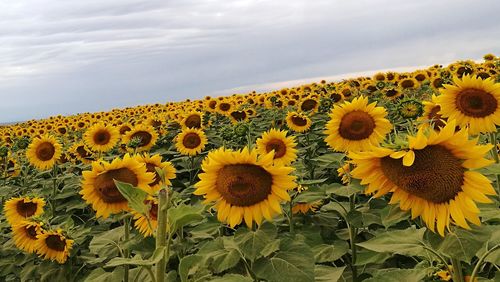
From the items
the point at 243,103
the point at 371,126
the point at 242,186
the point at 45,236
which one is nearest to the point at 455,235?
the point at 242,186

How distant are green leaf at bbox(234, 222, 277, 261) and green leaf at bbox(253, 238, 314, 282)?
7 centimetres

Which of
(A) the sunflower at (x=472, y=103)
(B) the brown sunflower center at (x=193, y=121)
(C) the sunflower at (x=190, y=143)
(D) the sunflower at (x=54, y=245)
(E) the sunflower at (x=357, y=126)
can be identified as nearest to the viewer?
(D) the sunflower at (x=54, y=245)

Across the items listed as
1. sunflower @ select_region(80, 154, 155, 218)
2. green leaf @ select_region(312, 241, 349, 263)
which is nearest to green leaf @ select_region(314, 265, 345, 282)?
green leaf @ select_region(312, 241, 349, 263)

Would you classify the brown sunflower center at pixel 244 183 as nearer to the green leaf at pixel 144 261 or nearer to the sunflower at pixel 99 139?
the green leaf at pixel 144 261

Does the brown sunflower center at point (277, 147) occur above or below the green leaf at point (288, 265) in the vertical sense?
above

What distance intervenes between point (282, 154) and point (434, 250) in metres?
2.95

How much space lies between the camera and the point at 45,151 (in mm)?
7223

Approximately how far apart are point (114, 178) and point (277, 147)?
1.99 m

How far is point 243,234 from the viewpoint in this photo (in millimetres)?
2660

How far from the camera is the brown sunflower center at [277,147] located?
4.97 m

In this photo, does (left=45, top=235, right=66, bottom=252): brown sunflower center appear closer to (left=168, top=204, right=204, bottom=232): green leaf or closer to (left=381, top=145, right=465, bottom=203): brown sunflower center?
(left=168, top=204, right=204, bottom=232): green leaf

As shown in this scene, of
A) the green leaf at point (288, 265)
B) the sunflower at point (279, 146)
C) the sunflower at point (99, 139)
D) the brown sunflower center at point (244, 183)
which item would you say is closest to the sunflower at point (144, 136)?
the sunflower at point (99, 139)

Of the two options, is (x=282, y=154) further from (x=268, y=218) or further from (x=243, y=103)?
(x=243, y=103)

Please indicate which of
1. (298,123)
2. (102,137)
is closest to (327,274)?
(298,123)
